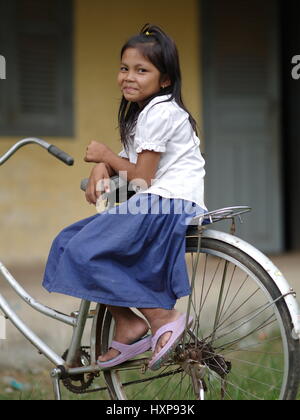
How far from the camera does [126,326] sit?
2447mm

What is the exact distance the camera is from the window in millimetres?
5363

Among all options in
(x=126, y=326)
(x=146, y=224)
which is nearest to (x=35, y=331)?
(x=126, y=326)

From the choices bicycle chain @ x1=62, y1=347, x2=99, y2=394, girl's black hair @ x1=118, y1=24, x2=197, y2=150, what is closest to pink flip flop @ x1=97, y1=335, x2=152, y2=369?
bicycle chain @ x1=62, y1=347, x2=99, y2=394

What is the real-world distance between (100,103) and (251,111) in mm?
1165

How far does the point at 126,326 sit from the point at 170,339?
→ 20 cm

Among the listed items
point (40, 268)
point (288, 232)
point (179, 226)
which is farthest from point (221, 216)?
point (288, 232)

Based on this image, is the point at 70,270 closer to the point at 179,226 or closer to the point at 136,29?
the point at 179,226

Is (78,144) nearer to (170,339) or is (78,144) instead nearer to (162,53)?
(162,53)

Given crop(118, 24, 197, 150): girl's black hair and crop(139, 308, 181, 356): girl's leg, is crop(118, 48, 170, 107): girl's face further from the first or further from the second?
crop(139, 308, 181, 356): girl's leg

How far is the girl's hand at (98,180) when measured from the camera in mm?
2385

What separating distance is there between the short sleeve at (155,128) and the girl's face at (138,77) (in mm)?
95

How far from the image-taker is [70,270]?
7.64ft

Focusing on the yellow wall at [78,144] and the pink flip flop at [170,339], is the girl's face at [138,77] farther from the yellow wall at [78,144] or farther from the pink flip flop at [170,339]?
the yellow wall at [78,144]

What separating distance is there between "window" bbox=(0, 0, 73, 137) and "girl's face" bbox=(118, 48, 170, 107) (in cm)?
302
